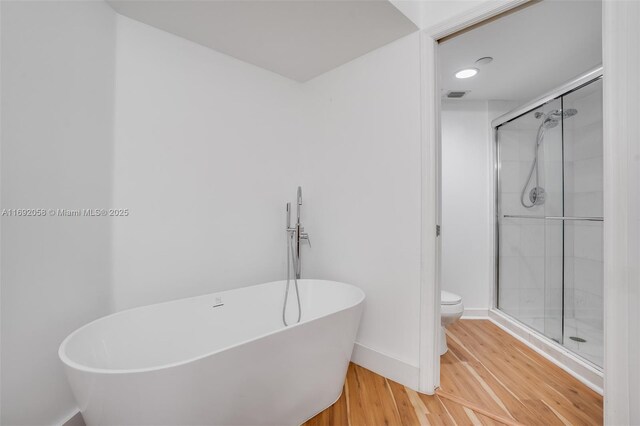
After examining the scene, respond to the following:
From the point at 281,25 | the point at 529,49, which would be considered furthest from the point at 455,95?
the point at 281,25

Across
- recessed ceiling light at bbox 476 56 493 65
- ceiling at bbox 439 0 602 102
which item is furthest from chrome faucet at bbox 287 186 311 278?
recessed ceiling light at bbox 476 56 493 65

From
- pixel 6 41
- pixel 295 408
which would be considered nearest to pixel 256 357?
pixel 295 408

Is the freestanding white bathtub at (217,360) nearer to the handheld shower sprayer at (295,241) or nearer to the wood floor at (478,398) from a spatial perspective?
the handheld shower sprayer at (295,241)

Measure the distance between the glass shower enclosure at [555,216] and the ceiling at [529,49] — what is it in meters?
0.26

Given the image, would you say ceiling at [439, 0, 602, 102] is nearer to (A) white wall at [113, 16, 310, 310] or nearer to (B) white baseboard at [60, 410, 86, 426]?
(A) white wall at [113, 16, 310, 310]

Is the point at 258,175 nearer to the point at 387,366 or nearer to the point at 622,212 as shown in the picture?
the point at 387,366

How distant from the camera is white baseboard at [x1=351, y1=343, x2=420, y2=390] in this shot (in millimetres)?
1797

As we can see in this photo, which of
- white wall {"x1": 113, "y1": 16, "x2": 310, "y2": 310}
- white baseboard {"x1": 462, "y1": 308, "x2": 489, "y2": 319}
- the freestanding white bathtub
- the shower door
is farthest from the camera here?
white baseboard {"x1": 462, "y1": 308, "x2": 489, "y2": 319}

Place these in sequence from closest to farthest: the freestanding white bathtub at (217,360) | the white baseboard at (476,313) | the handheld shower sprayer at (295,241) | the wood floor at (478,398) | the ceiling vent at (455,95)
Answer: the freestanding white bathtub at (217,360) < the wood floor at (478,398) < the handheld shower sprayer at (295,241) < the ceiling vent at (455,95) < the white baseboard at (476,313)

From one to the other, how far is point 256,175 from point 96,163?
3.30ft

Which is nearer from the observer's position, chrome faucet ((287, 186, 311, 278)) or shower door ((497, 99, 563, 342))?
chrome faucet ((287, 186, 311, 278))

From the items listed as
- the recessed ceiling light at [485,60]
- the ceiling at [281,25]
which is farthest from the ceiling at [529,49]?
the ceiling at [281,25]

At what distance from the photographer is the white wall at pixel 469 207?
10.0ft

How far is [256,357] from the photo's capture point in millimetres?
1192
